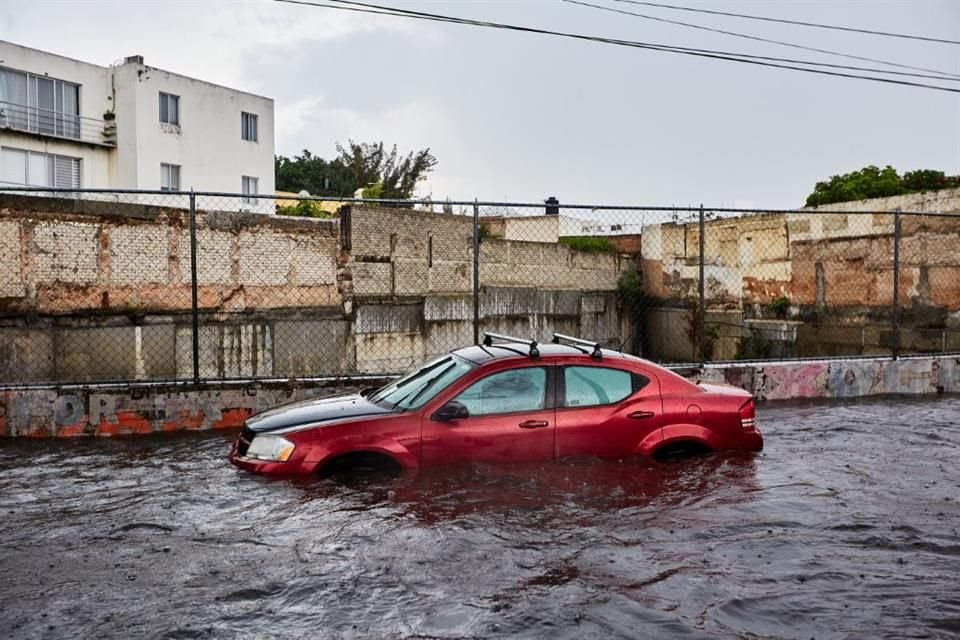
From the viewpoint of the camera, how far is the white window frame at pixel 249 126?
37938 mm

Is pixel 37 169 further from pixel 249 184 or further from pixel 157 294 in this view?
pixel 157 294

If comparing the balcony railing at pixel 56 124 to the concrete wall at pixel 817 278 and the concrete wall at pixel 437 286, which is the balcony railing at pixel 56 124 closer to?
the concrete wall at pixel 437 286

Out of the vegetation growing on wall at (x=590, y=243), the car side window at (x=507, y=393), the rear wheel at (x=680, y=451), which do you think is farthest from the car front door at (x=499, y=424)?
the vegetation growing on wall at (x=590, y=243)

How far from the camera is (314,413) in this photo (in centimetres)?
772

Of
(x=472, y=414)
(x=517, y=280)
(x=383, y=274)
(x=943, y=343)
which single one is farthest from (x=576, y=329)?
(x=472, y=414)

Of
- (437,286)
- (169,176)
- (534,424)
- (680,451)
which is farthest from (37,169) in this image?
(680,451)

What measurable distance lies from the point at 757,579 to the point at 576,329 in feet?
51.6

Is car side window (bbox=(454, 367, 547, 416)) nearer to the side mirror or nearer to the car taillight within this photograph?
the side mirror

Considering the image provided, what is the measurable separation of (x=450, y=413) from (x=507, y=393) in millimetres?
590

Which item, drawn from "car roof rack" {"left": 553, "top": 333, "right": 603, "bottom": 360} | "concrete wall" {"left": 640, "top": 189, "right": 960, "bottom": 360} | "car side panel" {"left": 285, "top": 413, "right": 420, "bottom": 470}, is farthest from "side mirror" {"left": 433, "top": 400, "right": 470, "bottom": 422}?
"concrete wall" {"left": 640, "top": 189, "right": 960, "bottom": 360}

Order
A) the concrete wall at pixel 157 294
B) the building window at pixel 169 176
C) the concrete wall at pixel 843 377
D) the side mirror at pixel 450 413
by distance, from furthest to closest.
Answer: the building window at pixel 169 176, the concrete wall at pixel 157 294, the concrete wall at pixel 843 377, the side mirror at pixel 450 413

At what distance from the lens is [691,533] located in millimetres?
6207

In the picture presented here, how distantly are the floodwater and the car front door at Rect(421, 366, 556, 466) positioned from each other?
0.16 m

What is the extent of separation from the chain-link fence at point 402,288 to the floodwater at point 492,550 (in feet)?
12.4
